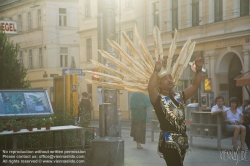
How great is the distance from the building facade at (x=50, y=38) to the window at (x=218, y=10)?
2134 centimetres

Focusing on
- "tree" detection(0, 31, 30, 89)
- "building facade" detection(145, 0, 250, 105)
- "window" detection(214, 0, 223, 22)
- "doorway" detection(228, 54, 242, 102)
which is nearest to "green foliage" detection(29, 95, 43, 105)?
"tree" detection(0, 31, 30, 89)

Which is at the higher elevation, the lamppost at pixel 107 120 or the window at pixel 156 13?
the window at pixel 156 13

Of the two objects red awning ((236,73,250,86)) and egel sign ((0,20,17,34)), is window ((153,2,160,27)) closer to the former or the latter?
red awning ((236,73,250,86))

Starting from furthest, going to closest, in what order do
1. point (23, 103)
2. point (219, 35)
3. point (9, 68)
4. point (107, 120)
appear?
A: point (219, 35), point (9, 68), point (23, 103), point (107, 120)

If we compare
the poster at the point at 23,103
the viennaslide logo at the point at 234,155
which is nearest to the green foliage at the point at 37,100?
the poster at the point at 23,103

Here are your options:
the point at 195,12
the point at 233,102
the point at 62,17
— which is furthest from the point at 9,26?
the point at 62,17

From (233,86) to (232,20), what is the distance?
404 cm

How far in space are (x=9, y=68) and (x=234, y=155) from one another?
6362 millimetres

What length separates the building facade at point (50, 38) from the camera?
54.0 m

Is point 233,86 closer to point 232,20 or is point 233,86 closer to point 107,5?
point 232,20

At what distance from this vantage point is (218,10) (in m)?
34.5

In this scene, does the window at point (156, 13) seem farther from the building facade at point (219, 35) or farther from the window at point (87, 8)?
the window at point (87, 8)

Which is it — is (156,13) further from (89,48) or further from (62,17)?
(62,17)

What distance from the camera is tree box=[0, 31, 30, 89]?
15547 mm
